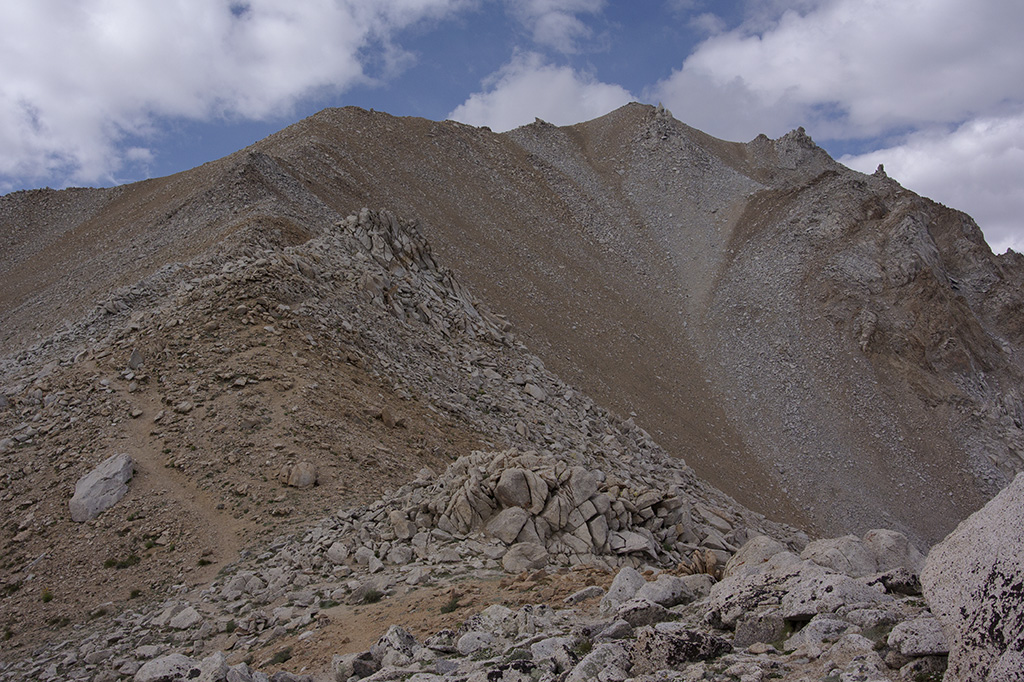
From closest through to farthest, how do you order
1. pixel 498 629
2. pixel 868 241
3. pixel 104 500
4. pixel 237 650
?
pixel 498 629 < pixel 237 650 < pixel 104 500 < pixel 868 241

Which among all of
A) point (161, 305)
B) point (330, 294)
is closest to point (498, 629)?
point (330, 294)

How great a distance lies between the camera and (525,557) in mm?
12266

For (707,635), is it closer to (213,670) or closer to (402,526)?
(213,670)

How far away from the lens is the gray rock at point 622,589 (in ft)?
30.1

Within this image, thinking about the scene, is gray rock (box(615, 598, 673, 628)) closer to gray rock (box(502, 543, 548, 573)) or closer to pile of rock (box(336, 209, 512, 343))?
gray rock (box(502, 543, 548, 573))

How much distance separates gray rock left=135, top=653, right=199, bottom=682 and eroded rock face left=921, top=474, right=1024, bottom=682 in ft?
27.8

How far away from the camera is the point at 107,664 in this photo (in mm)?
10883

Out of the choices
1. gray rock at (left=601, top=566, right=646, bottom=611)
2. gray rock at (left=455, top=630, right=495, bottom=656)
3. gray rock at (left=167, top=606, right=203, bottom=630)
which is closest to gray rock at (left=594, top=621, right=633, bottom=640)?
gray rock at (left=601, top=566, right=646, bottom=611)

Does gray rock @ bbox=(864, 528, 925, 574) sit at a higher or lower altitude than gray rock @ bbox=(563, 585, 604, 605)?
higher

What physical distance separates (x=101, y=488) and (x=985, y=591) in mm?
16786

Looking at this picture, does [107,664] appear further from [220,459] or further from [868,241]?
[868,241]

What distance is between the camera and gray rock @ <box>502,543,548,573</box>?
12047 millimetres

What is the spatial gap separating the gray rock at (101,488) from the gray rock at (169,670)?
7053mm

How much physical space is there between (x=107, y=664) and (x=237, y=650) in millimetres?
2275
